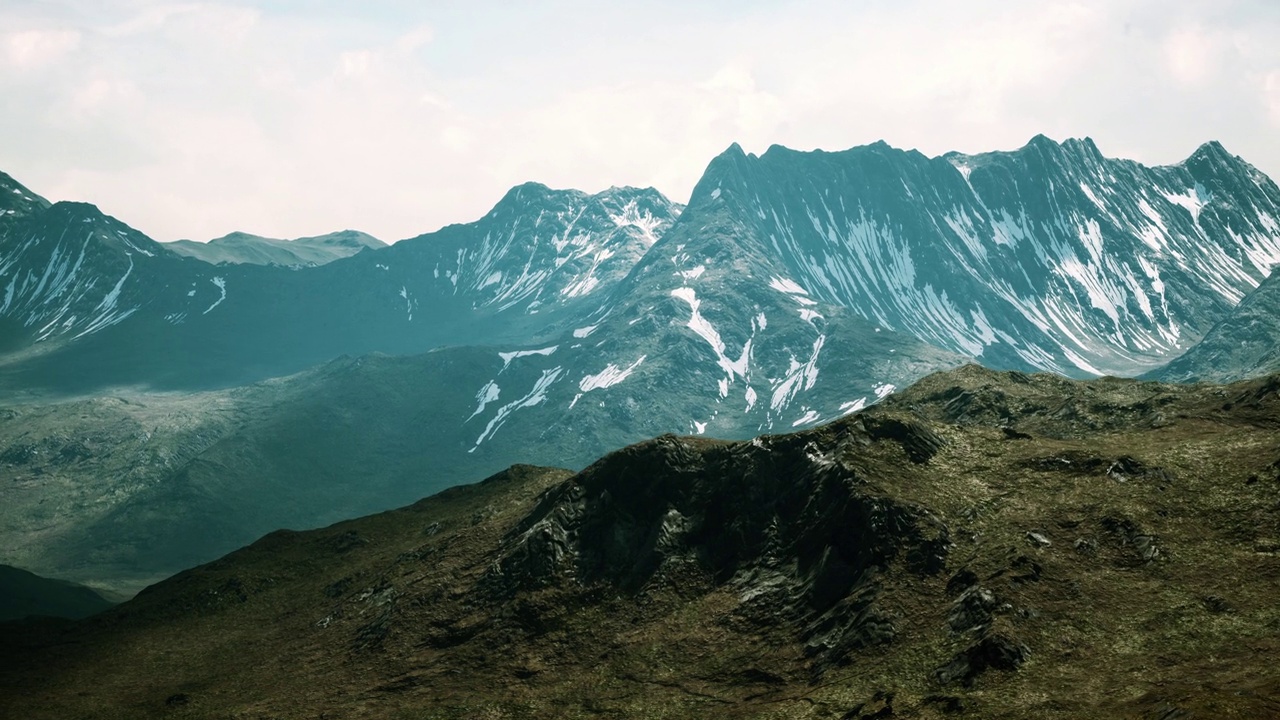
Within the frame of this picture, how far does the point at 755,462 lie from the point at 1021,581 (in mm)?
37925

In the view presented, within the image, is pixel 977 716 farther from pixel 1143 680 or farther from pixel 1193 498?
pixel 1193 498

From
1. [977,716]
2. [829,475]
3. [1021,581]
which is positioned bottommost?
[977,716]

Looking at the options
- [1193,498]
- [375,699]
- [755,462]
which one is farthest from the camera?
[755,462]

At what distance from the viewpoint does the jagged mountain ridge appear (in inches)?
3155

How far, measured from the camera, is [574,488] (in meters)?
131

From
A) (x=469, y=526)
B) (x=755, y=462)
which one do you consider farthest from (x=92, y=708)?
(x=755, y=462)

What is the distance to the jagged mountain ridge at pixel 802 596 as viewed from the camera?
3155 inches

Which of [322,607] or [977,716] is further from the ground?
[322,607]

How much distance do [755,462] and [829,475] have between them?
1174 centimetres

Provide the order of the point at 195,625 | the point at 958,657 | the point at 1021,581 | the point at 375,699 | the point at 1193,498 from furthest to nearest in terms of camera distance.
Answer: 1. the point at 195,625
2. the point at 375,699
3. the point at 1193,498
4. the point at 1021,581
5. the point at 958,657

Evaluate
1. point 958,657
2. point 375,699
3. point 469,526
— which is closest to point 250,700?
point 375,699

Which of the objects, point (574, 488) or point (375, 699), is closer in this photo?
point (375, 699)

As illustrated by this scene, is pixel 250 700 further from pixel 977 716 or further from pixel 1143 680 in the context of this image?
pixel 1143 680

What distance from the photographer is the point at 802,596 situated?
10238cm
